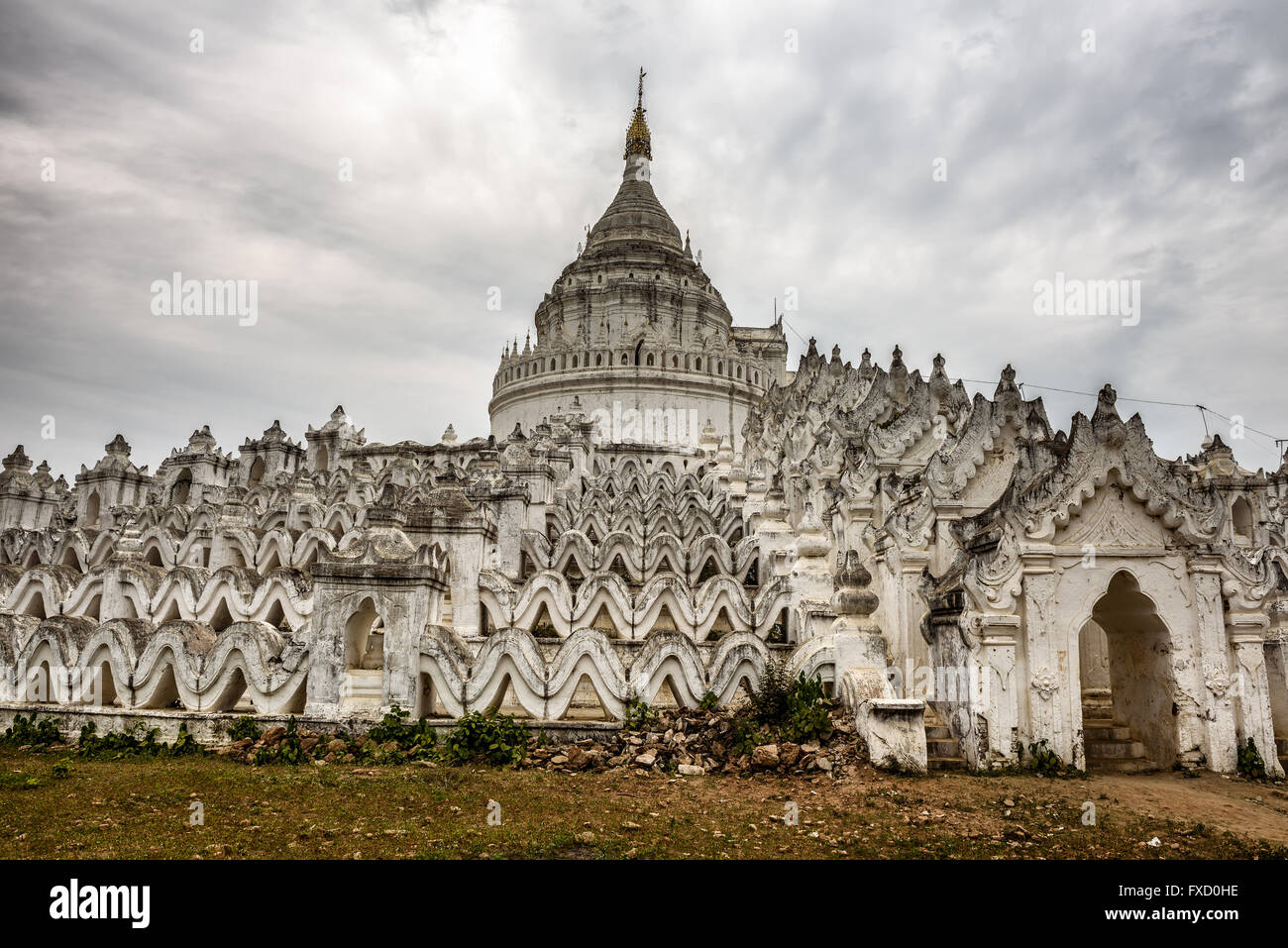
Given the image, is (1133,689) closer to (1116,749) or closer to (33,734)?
(1116,749)

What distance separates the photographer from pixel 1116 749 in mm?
11555

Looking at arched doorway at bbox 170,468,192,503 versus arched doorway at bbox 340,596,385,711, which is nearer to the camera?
arched doorway at bbox 340,596,385,711

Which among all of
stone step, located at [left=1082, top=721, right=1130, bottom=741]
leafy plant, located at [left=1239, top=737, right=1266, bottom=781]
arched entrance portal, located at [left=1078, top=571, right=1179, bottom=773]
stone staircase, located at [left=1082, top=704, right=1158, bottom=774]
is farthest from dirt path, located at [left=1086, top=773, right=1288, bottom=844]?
stone step, located at [left=1082, top=721, right=1130, bottom=741]

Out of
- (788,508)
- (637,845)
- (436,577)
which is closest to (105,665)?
(436,577)

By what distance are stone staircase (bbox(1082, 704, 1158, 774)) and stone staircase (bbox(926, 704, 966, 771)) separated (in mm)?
1886

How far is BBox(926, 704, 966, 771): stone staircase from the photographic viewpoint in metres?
10.2

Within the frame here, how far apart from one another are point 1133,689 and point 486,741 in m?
9.08

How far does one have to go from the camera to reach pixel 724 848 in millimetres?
7414

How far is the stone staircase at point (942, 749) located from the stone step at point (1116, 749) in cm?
228

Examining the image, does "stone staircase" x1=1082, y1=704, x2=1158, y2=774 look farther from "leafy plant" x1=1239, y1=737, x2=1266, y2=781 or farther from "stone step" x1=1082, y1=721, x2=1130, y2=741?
"leafy plant" x1=1239, y1=737, x2=1266, y2=781

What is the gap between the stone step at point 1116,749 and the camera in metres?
11.5

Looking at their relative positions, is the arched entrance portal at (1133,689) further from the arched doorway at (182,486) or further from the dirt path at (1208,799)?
the arched doorway at (182,486)

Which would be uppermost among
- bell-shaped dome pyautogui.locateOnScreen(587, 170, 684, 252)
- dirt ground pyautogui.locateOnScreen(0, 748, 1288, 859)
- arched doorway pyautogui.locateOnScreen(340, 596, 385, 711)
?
bell-shaped dome pyautogui.locateOnScreen(587, 170, 684, 252)
